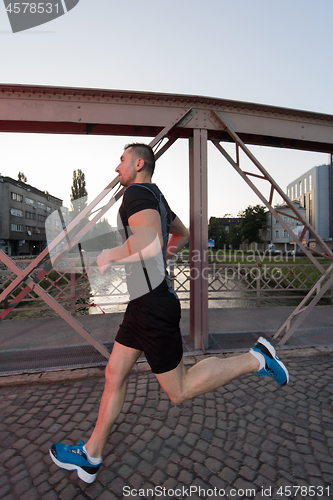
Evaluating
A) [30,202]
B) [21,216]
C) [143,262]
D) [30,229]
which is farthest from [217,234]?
[143,262]

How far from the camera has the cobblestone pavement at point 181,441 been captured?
1.82 meters

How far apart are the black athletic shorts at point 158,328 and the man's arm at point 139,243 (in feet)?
1.01

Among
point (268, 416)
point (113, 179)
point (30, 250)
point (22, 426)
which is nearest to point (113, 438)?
point (22, 426)

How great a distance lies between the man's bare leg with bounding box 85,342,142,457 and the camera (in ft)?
6.03

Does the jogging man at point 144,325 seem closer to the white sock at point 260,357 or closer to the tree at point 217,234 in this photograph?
the white sock at point 260,357

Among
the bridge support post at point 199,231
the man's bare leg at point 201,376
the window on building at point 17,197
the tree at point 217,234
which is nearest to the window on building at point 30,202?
the window on building at point 17,197

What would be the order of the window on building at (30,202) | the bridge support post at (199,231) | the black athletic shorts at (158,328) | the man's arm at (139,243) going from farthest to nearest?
the window on building at (30,202) → the bridge support post at (199,231) → the black athletic shorts at (158,328) → the man's arm at (139,243)

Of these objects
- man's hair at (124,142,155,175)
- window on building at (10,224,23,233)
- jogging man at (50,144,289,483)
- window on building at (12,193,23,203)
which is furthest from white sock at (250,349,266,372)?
window on building at (12,193,23,203)

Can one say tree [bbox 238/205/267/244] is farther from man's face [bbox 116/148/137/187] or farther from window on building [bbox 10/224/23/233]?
man's face [bbox 116/148/137/187]

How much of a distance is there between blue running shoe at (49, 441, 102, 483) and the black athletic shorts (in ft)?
2.72

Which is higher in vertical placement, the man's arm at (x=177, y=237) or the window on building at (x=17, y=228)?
the window on building at (x=17, y=228)

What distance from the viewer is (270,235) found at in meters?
67.7

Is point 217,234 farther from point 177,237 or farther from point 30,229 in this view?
point 177,237

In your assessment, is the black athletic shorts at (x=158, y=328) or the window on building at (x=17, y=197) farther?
the window on building at (x=17, y=197)
